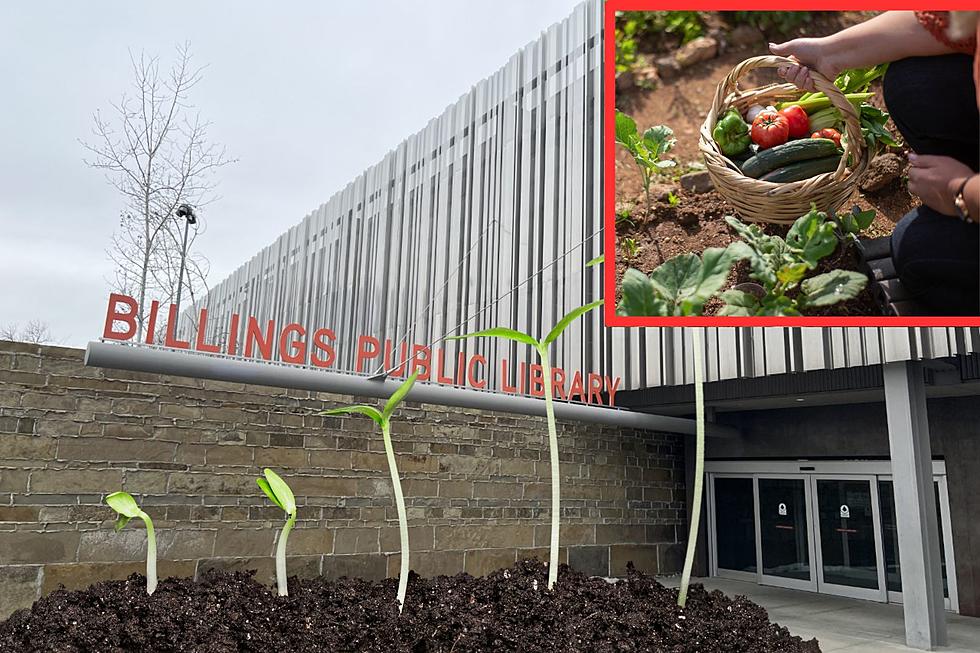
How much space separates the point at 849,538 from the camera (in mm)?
8492

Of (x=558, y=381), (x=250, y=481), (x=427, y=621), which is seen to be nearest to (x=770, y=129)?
(x=427, y=621)

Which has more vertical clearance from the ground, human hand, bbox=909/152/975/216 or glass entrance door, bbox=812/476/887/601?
human hand, bbox=909/152/975/216

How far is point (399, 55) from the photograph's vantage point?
955 cm

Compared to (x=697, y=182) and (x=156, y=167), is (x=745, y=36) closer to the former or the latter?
(x=697, y=182)

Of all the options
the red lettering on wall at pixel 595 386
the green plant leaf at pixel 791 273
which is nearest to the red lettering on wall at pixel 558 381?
the red lettering on wall at pixel 595 386

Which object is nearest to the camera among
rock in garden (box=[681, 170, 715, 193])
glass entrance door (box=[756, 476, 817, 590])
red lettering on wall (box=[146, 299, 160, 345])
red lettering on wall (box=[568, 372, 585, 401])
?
rock in garden (box=[681, 170, 715, 193])

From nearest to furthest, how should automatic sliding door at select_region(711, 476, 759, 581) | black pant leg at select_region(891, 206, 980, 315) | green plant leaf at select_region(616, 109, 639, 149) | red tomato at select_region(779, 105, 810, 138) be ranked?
black pant leg at select_region(891, 206, 980, 315) → red tomato at select_region(779, 105, 810, 138) → green plant leaf at select_region(616, 109, 639, 149) → automatic sliding door at select_region(711, 476, 759, 581)

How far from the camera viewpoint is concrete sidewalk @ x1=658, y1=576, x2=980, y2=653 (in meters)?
5.93

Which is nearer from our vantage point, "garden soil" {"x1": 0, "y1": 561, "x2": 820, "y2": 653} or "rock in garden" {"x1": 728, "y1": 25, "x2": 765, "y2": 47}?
"rock in garden" {"x1": 728, "y1": 25, "x2": 765, "y2": 47}

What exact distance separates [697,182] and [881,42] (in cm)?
84

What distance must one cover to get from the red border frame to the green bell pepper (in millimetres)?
439

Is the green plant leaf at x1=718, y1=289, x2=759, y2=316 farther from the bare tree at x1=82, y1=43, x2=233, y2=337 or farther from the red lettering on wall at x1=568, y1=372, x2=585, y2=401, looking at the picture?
the bare tree at x1=82, y1=43, x2=233, y2=337

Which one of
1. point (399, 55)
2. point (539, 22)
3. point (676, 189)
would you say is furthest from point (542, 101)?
point (676, 189)

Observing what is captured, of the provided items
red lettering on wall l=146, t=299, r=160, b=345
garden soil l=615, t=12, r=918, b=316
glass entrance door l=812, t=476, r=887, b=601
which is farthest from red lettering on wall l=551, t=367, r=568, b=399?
garden soil l=615, t=12, r=918, b=316
